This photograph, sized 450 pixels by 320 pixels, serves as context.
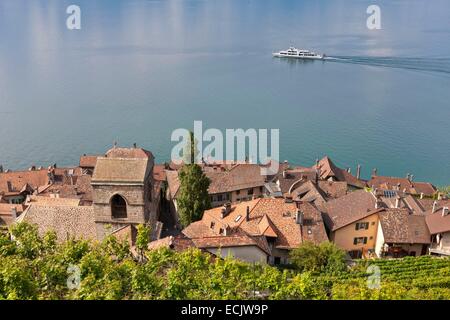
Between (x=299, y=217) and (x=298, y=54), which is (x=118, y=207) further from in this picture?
(x=298, y=54)

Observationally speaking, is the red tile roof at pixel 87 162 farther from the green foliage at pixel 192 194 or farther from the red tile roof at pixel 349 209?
the red tile roof at pixel 349 209

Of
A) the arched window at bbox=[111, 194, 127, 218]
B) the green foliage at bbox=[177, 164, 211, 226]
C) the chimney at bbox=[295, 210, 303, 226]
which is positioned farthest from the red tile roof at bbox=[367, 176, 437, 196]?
the arched window at bbox=[111, 194, 127, 218]

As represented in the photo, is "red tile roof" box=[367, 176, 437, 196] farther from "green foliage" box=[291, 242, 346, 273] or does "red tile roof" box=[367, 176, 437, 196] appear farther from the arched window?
the arched window

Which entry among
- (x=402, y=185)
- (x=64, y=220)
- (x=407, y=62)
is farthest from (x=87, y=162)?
(x=407, y=62)

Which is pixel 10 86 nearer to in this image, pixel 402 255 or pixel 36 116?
pixel 36 116
